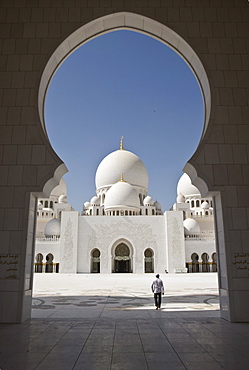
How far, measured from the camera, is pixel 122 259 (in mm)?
24375

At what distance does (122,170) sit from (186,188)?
25.7 feet

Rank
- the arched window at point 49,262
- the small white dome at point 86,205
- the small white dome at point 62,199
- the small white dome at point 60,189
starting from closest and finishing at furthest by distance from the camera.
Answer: the arched window at point 49,262 < the small white dome at point 62,199 < the small white dome at point 86,205 < the small white dome at point 60,189

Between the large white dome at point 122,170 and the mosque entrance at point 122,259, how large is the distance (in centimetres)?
789

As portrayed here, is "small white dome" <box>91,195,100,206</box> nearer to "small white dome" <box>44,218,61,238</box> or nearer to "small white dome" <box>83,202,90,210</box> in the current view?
"small white dome" <box>83,202,90,210</box>

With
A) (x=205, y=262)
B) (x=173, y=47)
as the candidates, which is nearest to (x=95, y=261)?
(x=205, y=262)

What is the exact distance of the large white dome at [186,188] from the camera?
32688mm

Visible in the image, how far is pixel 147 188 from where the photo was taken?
105 feet

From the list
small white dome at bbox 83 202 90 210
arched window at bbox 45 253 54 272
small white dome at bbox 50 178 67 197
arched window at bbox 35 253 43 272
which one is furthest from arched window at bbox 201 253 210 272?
small white dome at bbox 50 178 67 197

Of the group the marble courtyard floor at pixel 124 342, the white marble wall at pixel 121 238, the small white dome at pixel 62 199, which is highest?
the small white dome at pixel 62 199

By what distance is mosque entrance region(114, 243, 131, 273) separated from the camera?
24.5 metres

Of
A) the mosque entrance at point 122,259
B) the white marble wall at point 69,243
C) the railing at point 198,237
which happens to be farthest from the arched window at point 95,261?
the railing at point 198,237

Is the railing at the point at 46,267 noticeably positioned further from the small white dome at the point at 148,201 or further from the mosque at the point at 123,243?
the small white dome at the point at 148,201

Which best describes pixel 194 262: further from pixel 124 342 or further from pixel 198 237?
pixel 124 342

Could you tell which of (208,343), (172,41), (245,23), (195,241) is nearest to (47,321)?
(208,343)
